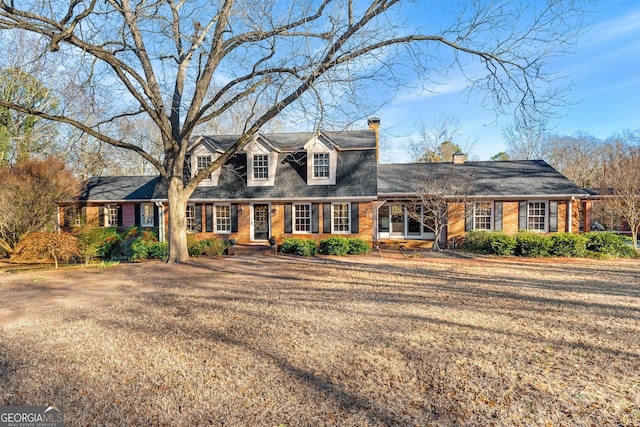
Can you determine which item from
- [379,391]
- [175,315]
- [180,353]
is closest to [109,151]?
[175,315]

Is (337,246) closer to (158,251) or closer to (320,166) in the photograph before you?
(320,166)

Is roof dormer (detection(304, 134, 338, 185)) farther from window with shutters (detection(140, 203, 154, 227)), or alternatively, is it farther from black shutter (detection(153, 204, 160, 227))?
window with shutters (detection(140, 203, 154, 227))

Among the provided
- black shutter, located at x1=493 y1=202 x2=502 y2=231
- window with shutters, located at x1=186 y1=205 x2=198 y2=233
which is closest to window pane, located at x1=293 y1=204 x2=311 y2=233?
window with shutters, located at x1=186 y1=205 x2=198 y2=233

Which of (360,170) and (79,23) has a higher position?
(79,23)

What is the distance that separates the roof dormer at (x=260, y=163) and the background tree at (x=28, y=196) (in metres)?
9.00

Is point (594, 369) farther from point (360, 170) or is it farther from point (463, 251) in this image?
point (360, 170)

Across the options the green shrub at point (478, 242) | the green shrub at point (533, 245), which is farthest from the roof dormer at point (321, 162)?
the green shrub at point (533, 245)

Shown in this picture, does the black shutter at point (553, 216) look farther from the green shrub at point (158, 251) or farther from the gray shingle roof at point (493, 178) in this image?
the green shrub at point (158, 251)

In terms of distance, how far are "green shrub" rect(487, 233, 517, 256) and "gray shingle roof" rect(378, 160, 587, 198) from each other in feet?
9.59

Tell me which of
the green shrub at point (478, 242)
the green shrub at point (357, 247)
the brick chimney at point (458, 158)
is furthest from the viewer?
the brick chimney at point (458, 158)

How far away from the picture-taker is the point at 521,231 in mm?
16266

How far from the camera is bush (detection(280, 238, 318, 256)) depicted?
14.5 m

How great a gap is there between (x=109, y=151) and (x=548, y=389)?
3321 centimetres

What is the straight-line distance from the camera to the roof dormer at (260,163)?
56.6ft
